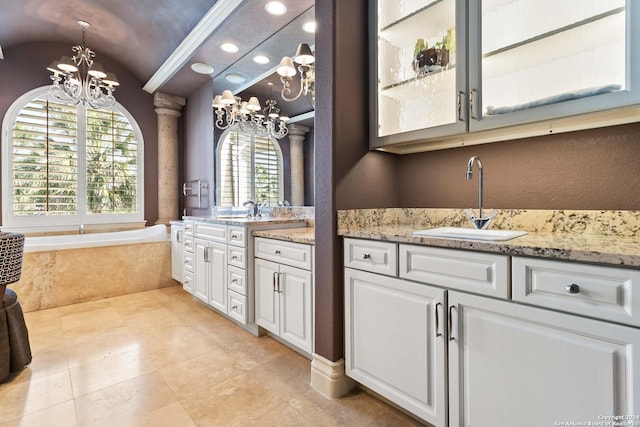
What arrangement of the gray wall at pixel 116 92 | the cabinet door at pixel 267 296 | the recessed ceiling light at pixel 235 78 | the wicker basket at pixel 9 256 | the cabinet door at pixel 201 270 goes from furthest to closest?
the gray wall at pixel 116 92 → the recessed ceiling light at pixel 235 78 → the cabinet door at pixel 201 270 → the cabinet door at pixel 267 296 → the wicker basket at pixel 9 256

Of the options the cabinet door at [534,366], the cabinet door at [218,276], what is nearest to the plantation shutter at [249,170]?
the cabinet door at [218,276]

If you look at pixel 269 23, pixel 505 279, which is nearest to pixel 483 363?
pixel 505 279

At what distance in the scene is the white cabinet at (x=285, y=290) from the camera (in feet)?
6.28

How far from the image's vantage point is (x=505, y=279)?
3.59 feet

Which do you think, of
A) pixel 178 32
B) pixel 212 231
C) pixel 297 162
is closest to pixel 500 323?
pixel 297 162

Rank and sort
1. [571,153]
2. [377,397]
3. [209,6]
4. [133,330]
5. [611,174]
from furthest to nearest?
[209,6], [133,330], [377,397], [571,153], [611,174]

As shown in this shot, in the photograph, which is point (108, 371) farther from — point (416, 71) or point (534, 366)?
point (416, 71)

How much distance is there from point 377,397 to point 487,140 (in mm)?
1529

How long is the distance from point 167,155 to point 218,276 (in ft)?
9.27

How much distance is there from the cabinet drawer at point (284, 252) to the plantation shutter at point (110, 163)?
3.30 meters

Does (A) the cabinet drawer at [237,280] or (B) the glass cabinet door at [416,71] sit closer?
(B) the glass cabinet door at [416,71]

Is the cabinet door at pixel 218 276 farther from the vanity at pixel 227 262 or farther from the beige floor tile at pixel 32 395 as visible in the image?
the beige floor tile at pixel 32 395

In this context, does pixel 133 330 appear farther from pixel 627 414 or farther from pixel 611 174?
pixel 611 174

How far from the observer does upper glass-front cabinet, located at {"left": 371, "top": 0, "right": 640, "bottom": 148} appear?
1213 millimetres
